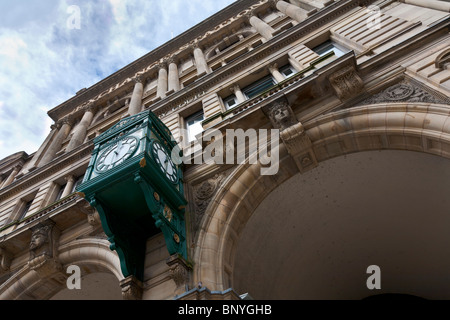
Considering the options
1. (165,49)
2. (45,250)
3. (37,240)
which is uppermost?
(165,49)

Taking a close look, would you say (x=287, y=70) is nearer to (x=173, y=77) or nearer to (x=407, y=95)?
(x=407, y=95)

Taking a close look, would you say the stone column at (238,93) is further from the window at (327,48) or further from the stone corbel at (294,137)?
the stone corbel at (294,137)

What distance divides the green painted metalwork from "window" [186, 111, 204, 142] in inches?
138

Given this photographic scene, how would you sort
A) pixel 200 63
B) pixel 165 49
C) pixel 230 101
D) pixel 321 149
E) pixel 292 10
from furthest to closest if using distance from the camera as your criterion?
pixel 165 49 → pixel 200 63 → pixel 292 10 → pixel 230 101 → pixel 321 149

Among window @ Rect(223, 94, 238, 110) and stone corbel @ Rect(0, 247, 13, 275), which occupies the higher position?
window @ Rect(223, 94, 238, 110)

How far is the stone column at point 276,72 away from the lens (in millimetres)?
11986

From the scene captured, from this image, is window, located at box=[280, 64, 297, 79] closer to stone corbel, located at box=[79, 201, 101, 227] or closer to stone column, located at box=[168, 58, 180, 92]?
stone column, located at box=[168, 58, 180, 92]

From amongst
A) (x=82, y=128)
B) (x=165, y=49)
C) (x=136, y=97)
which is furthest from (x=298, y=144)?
(x=165, y=49)

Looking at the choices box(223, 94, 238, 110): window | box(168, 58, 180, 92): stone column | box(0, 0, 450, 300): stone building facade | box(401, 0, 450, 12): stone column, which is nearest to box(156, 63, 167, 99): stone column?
box(168, 58, 180, 92): stone column

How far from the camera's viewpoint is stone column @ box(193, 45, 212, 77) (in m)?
18.4

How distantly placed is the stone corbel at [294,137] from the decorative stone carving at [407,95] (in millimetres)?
1651

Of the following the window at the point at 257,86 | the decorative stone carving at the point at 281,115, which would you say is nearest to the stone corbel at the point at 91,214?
the decorative stone carving at the point at 281,115

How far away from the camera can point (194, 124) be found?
41.8ft

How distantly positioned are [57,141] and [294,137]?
53.7ft
